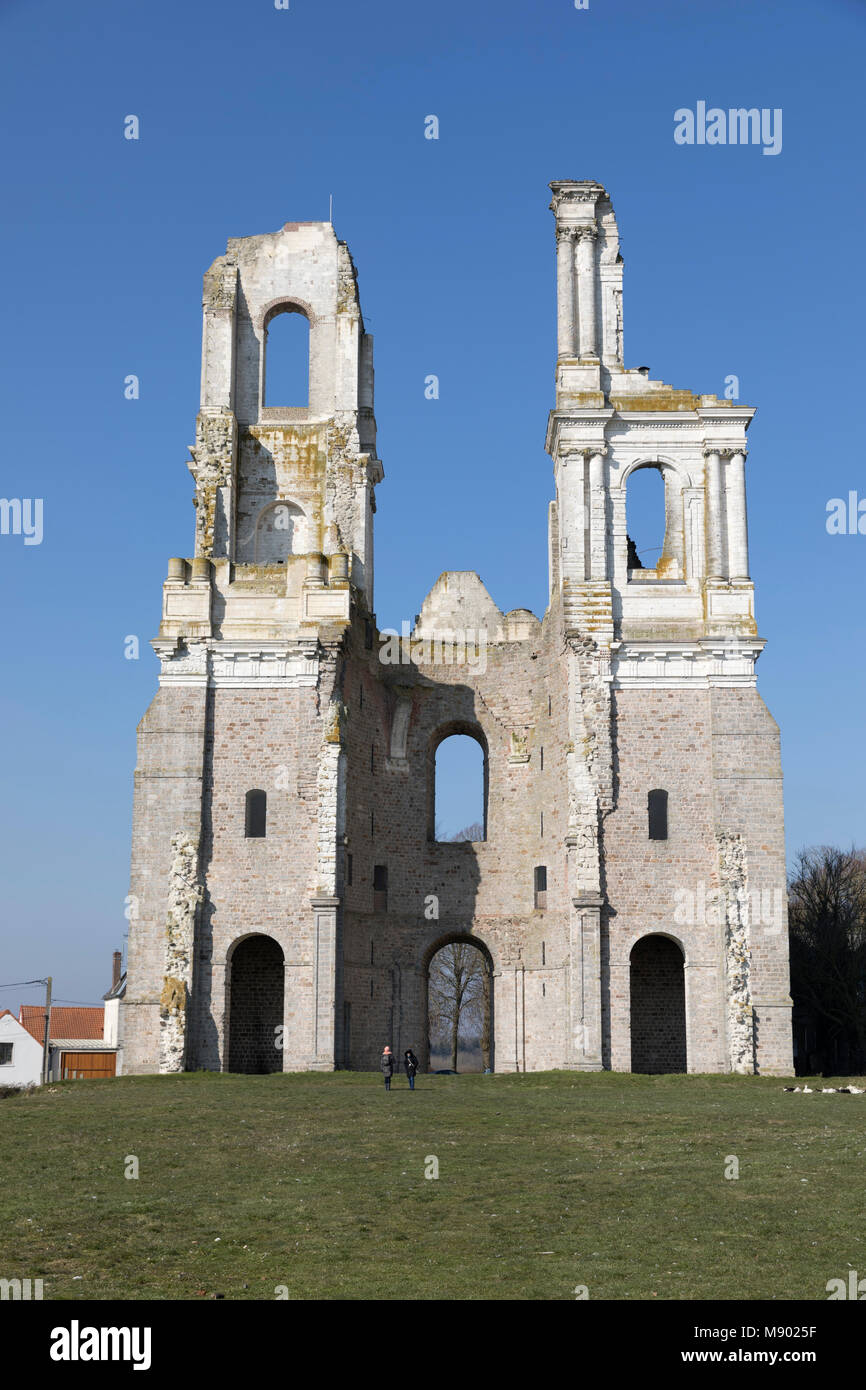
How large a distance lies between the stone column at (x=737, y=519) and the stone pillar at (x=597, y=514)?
3017 mm

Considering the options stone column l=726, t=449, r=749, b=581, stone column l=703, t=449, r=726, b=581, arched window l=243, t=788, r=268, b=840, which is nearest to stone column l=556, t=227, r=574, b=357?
stone column l=703, t=449, r=726, b=581

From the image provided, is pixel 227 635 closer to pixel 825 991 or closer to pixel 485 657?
pixel 485 657

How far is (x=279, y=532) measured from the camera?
129 feet

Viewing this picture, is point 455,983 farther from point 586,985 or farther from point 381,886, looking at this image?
point 586,985

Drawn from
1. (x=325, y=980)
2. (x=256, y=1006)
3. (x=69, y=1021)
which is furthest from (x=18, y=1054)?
(x=325, y=980)

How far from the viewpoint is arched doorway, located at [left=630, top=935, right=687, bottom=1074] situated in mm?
35344

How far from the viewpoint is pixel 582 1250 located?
12891 mm

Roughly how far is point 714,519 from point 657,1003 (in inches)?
466

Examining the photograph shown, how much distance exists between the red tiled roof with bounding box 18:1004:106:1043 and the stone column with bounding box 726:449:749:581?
37.5 metres

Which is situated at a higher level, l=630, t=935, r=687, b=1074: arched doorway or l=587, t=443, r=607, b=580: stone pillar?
l=587, t=443, r=607, b=580: stone pillar

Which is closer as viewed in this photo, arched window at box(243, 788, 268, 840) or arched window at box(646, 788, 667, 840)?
arched window at box(243, 788, 268, 840)

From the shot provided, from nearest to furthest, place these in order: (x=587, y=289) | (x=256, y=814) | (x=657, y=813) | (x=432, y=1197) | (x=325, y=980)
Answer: (x=432, y=1197) < (x=325, y=980) < (x=256, y=814) < (x=657, y=813) < (x=587, y=289)

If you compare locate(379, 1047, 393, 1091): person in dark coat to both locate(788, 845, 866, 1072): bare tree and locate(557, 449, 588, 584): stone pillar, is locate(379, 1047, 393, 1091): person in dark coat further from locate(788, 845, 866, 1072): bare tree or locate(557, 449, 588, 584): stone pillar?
locate(788, 845, 866, 1072): bare tree
